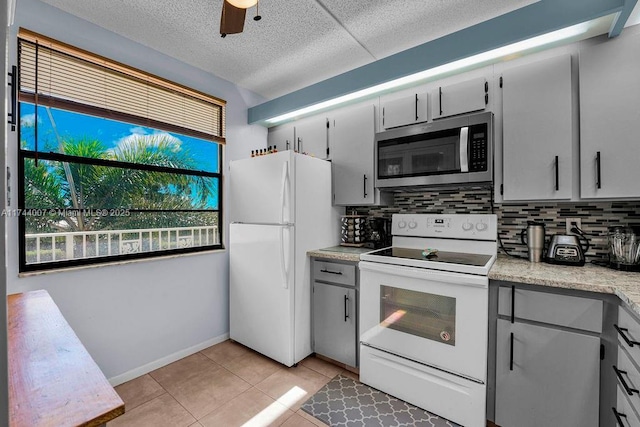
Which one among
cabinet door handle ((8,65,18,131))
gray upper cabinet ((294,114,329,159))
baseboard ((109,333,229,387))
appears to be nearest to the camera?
cabinet door handle ((8,65,18,131))

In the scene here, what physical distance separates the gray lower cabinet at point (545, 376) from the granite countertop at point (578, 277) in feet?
0.83

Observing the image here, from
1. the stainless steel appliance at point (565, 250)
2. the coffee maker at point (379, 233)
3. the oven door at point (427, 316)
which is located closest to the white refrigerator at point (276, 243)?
the coffee maker at point (379, 233)

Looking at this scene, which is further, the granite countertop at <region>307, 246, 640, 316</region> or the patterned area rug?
the patterned area rug

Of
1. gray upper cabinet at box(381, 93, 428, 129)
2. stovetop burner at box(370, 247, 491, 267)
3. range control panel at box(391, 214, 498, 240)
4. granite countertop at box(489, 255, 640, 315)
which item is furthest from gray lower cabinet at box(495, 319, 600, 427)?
gray upper cabinet at box(381, 93, 428, 129)

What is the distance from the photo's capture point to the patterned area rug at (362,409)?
1.76 metres

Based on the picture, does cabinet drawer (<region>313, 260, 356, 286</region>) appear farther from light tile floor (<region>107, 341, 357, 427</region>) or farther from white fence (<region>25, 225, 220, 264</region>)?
white fence (<region>25, 225, 220, 264</region>)

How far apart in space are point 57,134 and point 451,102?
2.75m

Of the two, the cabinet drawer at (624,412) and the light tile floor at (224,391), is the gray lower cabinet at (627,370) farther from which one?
the light tile floor at (224,391)

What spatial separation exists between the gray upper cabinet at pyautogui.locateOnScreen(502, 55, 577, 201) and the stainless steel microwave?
13 cm

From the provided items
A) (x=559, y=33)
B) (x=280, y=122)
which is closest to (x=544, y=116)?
(x=559, y=33)

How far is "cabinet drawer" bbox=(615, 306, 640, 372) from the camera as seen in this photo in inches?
45.7

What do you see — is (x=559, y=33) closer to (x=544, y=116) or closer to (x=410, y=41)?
(x=544, y=116)

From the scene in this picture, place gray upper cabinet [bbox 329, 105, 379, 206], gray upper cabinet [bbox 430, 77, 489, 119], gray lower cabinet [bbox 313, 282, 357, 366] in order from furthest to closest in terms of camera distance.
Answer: gray upper cabinet [bbox 329, 105, 379, 206] < gray lower cabinet [bbox 313, 282, 357, 366] < gray upper cabinet [bbox 430, 77, 489, 119]

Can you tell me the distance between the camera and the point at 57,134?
195 centimetres
